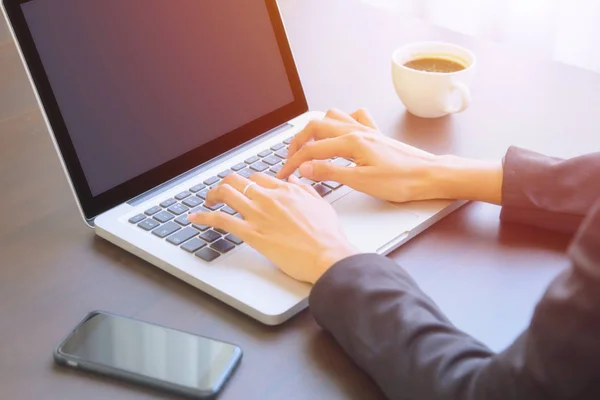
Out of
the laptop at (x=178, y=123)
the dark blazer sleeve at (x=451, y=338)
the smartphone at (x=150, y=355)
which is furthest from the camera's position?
the laptop at (x=178, y=123)

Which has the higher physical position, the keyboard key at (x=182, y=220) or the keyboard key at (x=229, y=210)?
the keyboard key at (x=182, y=220)

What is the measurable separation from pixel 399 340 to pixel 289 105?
18.4 inches

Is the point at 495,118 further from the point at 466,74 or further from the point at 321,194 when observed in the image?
the point at 321,194

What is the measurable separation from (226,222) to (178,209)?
0.08m

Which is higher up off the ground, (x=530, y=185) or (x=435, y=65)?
(x=435, y=65)

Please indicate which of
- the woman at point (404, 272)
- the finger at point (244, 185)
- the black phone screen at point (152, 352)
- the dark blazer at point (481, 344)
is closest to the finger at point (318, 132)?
the woman at point (404, 272)

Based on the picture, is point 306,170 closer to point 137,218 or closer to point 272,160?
point 272,160

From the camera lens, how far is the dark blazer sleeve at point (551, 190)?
78 centimetres

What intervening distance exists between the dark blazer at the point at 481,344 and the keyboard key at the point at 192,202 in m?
0.22

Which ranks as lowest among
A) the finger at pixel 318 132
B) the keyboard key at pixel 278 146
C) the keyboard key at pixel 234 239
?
the keyboard key at pixel 234 239

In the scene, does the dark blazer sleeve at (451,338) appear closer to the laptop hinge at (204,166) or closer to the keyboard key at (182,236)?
the keyboard key at (182,236)

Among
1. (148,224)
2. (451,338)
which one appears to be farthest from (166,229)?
(451,338)

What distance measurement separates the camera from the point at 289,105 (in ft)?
3.21

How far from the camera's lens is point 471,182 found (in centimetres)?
83
